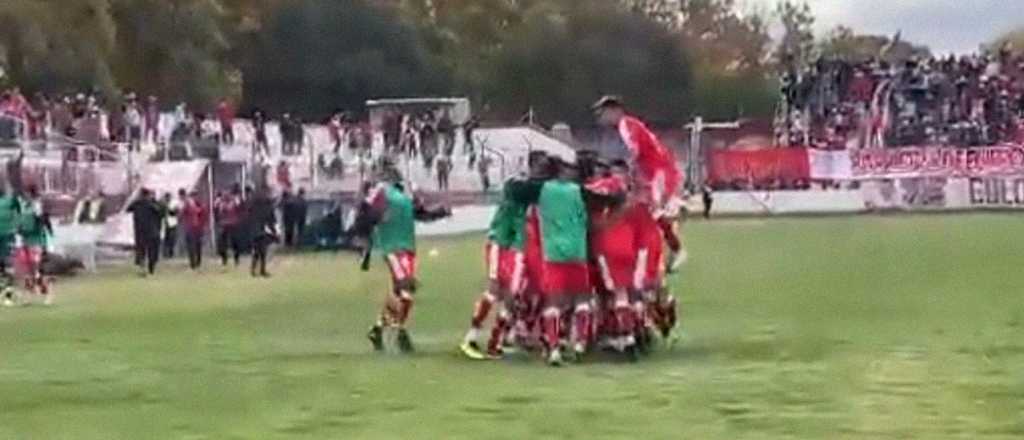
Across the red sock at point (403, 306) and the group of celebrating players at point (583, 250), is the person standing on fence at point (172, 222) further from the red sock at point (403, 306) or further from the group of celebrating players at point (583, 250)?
the group of celebrating players at point (583, 250)

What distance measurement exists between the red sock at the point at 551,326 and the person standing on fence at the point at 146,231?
25.9 m

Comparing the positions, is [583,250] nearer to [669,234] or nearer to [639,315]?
[639,315]

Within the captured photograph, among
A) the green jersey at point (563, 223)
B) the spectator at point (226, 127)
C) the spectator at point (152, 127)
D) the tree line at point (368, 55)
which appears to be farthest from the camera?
the tree line at point (368, 55)

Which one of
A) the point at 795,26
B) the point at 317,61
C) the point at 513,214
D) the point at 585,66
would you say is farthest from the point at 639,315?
the point at 795,26

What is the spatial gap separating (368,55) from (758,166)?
14950 millimetres

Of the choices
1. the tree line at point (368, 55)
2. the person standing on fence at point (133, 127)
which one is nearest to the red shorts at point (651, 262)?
the person standing on fence at point (133, 127)

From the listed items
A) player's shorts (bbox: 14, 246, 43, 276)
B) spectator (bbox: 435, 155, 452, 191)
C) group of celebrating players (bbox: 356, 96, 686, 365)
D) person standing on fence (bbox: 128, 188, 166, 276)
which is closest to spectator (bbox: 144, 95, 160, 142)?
person standing on fence (bbox: 128, 188, 166, 276)

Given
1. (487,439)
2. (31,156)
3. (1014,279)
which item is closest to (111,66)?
(31,156)

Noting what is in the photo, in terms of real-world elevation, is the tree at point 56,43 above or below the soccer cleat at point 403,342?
above

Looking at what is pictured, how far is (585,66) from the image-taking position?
97.0m

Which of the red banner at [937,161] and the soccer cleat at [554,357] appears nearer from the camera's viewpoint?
the soccer cleat at [554,357]

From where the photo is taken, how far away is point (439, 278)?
37.0 metres

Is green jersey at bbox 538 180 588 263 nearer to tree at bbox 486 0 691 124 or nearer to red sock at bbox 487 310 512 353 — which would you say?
red sock at bbox 487 310 512 353

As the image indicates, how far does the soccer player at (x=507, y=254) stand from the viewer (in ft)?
63.7
